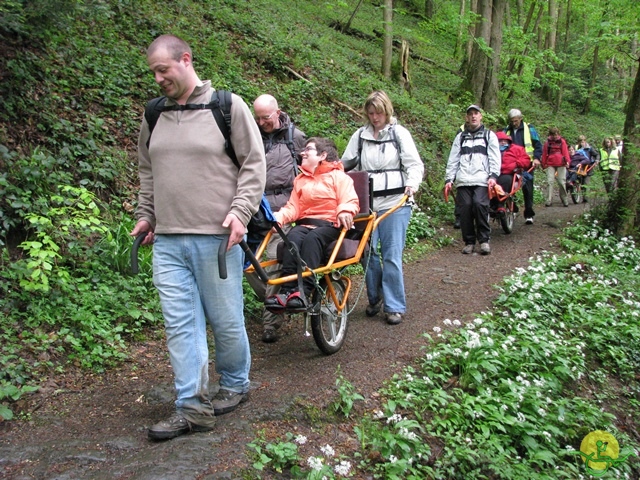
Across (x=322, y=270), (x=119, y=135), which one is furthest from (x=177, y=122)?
(x=119, y=135)

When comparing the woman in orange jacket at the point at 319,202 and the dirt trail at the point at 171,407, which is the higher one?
the woman in orange jacket at the point at 319,202

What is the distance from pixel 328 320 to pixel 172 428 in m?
2.08

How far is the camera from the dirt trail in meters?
3.29

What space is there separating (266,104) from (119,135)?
3575mm

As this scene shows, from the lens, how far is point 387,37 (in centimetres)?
1750

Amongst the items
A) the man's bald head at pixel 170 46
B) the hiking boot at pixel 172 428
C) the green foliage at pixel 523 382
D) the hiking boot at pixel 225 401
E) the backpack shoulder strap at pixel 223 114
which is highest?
the man's bald head at pixel 170 46

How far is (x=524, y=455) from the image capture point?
14.4 feet

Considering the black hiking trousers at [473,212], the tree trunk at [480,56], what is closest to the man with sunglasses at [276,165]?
the black hiking trousers at [473,212]

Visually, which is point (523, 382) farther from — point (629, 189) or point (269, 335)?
point (629, 189)

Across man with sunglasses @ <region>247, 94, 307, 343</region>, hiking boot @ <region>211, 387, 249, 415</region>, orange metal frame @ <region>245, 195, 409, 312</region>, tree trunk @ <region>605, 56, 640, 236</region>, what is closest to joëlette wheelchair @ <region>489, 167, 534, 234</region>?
tree trunk @ <region>605, 56, 640, 236</region>

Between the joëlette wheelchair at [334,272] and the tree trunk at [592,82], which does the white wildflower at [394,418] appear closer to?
the joëlette wheelchair at [334,272]

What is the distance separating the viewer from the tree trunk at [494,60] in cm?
1723

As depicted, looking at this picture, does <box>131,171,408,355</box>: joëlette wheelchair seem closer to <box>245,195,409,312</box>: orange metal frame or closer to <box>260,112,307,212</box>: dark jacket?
<box>245,195,409,312</box>: orange metal frame

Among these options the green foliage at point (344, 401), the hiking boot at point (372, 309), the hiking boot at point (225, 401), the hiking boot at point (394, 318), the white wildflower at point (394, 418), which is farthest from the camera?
the hiking boot at point (372, 309)
